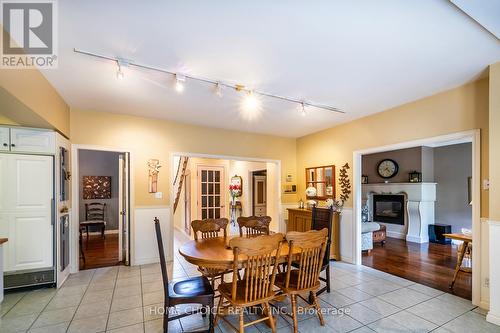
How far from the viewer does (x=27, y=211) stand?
3.24m

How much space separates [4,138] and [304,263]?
3.87 metres

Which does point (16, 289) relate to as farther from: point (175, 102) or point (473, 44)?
point (473, 44)

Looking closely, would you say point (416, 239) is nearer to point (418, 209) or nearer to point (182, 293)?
point (418, 209)

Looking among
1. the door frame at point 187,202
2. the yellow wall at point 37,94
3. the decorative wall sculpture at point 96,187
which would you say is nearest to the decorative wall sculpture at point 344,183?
the door frame at point 187,202

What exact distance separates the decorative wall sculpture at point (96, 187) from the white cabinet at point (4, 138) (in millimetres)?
4517

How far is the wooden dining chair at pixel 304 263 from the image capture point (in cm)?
230

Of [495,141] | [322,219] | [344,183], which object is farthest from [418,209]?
[495,141]

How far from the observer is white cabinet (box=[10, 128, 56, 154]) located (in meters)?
3.17

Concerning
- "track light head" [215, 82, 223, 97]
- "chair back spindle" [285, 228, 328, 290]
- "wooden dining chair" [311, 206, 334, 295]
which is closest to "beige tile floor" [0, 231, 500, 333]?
"wooden dining chair" [311, 206, 334, 295]

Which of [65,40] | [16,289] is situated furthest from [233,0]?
[16,289]

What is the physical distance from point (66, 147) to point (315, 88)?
12.2 feet

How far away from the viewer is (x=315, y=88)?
317 centimetres

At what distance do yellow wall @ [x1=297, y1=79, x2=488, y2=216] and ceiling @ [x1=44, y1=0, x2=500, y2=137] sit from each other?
190 mm

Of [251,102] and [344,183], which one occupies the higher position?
[251,102]
